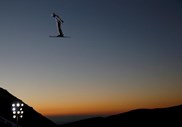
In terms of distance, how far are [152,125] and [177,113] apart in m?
20.8

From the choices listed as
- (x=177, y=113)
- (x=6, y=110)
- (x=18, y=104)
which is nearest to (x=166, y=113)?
(x=177, y=113)

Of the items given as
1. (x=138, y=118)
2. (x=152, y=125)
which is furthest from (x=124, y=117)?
(x=152, y=125)

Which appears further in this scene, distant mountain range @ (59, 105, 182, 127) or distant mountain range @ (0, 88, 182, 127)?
distant mountain range @ (59, 105, 182, 127)

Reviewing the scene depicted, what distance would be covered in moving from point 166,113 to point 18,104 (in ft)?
365

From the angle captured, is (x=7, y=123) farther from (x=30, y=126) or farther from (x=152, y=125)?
(x=152, y=125)

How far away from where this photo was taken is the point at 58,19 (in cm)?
1747

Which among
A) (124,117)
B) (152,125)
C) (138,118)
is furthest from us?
(124,117)

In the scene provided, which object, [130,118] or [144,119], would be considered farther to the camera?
[130,118]

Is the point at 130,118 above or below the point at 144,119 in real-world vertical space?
above

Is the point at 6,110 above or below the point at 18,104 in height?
above

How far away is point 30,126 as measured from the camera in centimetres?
10819

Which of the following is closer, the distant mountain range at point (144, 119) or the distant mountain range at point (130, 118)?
the distant mountain range at point (130, 118)

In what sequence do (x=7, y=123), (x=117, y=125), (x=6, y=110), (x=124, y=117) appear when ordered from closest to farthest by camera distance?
(x=7, y=123) < (x=6, y=110) < (x=117, y=125) < (x=124, y=117)

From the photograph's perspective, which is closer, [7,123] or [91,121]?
[7,123]
